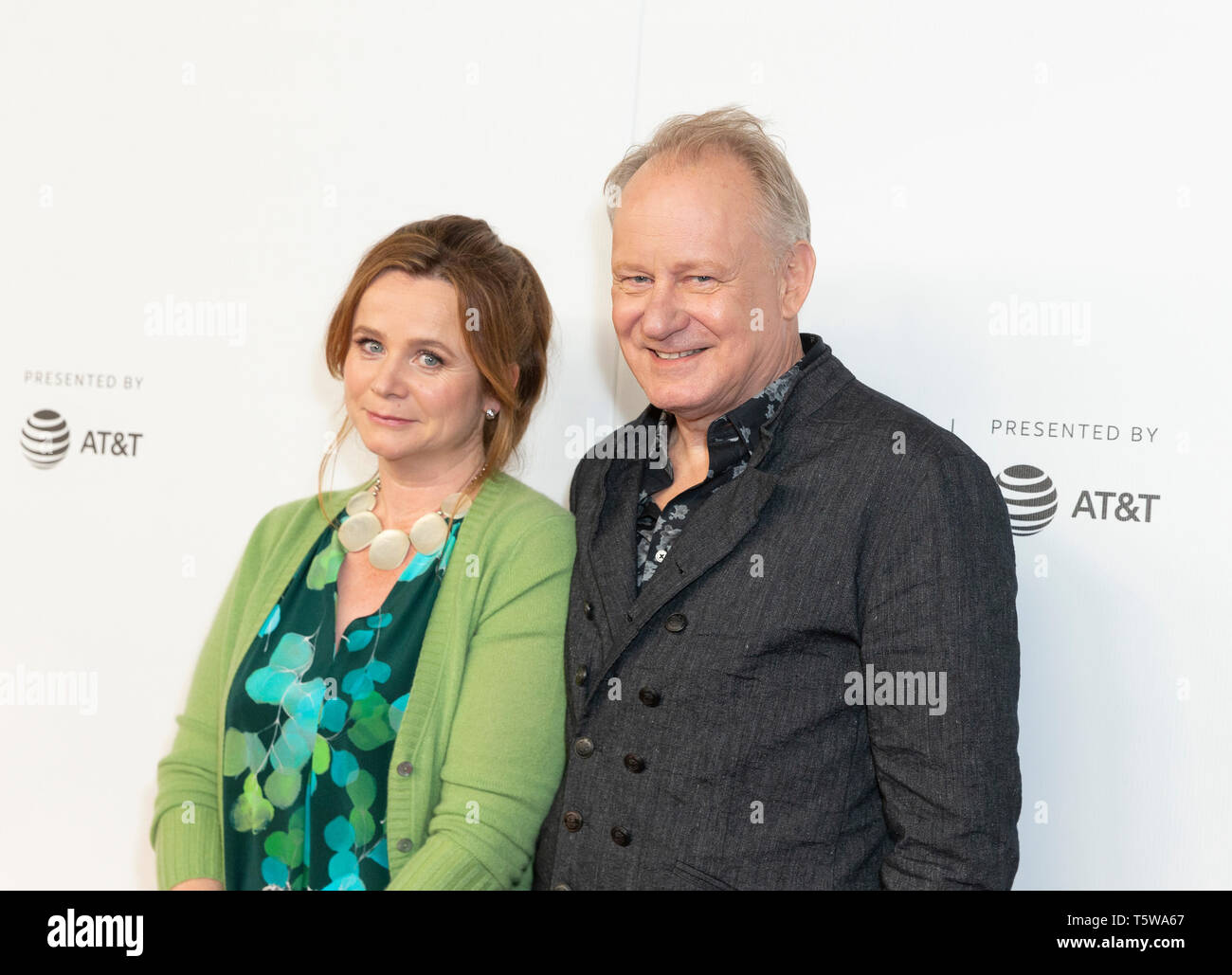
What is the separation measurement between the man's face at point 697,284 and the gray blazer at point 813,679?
0.11 m

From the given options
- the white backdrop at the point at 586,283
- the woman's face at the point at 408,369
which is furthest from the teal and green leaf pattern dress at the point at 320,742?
the white backdrop at the point at 586,283

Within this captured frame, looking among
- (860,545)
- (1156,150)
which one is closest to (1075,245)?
(1156,150)

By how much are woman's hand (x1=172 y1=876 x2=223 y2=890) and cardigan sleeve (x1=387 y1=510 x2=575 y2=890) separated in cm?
39

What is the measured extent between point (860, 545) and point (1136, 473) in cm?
82

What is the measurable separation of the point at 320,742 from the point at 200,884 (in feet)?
1.17

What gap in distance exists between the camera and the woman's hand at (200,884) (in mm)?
1973

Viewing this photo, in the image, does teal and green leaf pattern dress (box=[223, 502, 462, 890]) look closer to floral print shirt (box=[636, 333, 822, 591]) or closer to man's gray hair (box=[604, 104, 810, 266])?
floral print shirt (box=[636, 333, 822, 591])

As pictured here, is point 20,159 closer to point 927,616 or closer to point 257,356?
point 257,356

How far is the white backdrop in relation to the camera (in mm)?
2127

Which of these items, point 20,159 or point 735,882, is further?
point 20,159

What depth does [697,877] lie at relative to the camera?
5.48ft
